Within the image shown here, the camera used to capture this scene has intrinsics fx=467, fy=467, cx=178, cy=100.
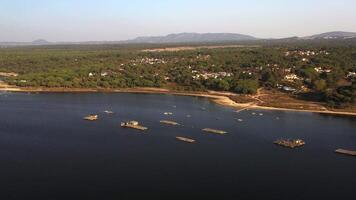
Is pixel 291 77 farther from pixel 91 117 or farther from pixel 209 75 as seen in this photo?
pixel 91 117

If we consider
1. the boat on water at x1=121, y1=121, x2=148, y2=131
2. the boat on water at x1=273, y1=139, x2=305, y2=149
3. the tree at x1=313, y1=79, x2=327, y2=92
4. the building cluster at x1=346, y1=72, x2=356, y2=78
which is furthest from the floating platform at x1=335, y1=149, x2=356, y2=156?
the building cluster at x1=346, y1=72, x2=356, y2=78

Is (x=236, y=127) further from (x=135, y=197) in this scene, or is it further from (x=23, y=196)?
(x=23, y=196)

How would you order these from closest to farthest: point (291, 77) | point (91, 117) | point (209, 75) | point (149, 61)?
1. point (91, 117)
2. point (291, 77)
3. point (209, 75)
4. point (149, 61)

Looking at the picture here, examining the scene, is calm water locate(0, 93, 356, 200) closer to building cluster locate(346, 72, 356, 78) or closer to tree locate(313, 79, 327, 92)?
tree locate(313, 79, 327, 92)

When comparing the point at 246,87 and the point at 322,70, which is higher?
the point at 322,70

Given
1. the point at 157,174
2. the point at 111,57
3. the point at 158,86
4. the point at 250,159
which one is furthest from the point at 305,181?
the point at 111,57

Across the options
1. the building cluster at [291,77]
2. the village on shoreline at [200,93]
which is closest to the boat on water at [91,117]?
the village on shoreline at [200,93]

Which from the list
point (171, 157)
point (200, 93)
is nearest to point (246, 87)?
point (200, 93)

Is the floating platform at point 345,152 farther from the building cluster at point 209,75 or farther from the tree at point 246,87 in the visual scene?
the building cluster at point 209,75
